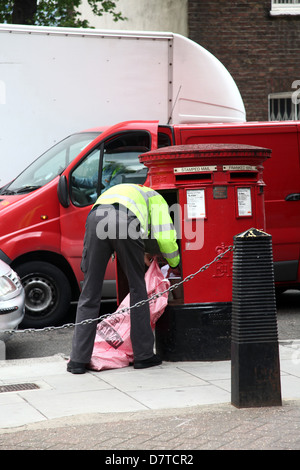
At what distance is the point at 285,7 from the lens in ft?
57.5

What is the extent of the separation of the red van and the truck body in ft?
1.81

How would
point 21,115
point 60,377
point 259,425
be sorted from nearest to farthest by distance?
point 259,425 < point 60,377 < point 21,115

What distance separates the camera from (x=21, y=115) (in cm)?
949

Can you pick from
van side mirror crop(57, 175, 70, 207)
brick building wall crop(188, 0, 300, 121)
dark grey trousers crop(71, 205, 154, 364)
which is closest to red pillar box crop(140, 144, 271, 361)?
dark grey trousers crop(71, 205, 154, 364)

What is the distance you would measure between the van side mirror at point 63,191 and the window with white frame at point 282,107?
9641mm

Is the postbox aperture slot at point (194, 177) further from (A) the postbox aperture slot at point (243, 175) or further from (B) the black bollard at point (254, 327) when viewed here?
(B) the black bollard at point (254, 327)

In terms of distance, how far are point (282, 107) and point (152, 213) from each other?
1173 centimetres

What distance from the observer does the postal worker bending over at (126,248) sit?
6.19 m

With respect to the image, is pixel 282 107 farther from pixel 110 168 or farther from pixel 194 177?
pixel 194 177

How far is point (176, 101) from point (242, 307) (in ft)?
17.4

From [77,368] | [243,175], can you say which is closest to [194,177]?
[243,175]

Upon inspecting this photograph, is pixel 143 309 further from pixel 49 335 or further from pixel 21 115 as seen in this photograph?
pixel 21 115

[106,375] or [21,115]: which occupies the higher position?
[21,115]
